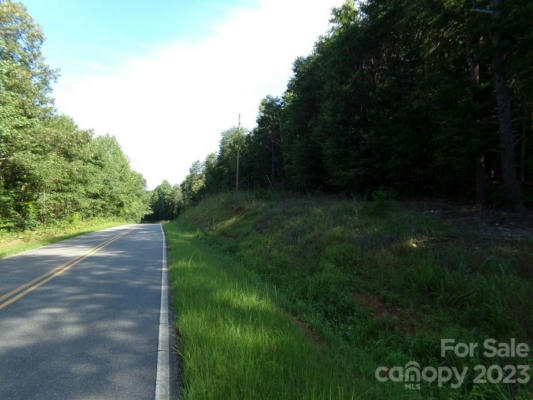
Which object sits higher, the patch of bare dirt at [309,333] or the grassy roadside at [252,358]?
the grassy roadside at [252,358]

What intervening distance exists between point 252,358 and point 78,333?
2.78m

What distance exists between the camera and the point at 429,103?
13.4 m

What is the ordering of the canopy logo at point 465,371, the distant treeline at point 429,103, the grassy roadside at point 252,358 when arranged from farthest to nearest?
the distant treeline at point 429,103, the canopy logo at point 465,371, the grassy roadside at point 252,358

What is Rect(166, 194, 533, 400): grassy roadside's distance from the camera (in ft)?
10.1

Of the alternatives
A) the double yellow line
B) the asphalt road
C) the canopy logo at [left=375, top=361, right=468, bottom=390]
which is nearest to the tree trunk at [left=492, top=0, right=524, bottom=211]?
the canopy logo at [left=375, top=361, right=468, bottom=390]

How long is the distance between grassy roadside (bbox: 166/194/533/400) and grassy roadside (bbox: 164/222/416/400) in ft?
0.06

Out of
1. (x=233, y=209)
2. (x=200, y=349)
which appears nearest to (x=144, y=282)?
(x=200, y=349)

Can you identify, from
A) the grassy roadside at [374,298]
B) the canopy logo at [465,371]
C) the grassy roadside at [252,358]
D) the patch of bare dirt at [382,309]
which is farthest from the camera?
the patch of bare dirt at [382,309]

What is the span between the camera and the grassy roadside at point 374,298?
121 inches

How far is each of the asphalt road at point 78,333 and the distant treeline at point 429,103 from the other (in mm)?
12020

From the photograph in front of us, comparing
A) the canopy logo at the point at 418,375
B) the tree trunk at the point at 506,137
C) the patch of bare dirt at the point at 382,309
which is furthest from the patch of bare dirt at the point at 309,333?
the tree trunk at the point at 506,137

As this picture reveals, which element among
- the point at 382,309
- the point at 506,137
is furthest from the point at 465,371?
the point at 506,137

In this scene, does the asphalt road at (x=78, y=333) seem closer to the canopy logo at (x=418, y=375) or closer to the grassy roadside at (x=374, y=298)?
the grassy roadside at (x=374, y=298)

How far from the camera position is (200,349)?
3156 mm
